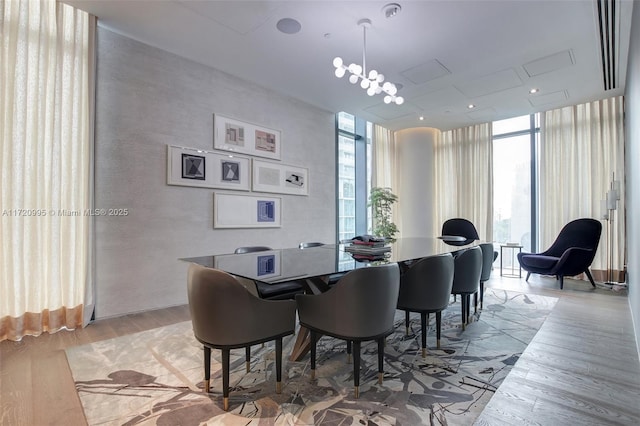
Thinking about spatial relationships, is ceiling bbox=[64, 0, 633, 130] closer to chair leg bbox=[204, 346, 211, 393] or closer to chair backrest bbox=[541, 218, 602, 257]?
chair backrest bbox=[541, 218, 602, 257]

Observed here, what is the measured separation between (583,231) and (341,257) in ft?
16.6

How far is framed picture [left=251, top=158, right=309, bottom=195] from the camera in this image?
4574 mm

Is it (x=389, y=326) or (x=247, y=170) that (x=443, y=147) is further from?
(x=389, y=326)

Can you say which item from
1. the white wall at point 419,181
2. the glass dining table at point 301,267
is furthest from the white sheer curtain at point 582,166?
the glass dining table at point 301,267

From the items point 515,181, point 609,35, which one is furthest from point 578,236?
point 609,35

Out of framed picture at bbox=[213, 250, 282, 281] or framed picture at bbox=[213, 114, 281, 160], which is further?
framed picture at bbox=[213, 114, 281, 160]

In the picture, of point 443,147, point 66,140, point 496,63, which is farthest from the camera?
point 443,147

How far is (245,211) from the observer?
443 cm

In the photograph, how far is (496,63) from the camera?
401cm

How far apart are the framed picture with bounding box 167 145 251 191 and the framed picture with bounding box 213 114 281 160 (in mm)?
154

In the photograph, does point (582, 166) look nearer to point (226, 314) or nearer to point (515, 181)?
point (515, 181)

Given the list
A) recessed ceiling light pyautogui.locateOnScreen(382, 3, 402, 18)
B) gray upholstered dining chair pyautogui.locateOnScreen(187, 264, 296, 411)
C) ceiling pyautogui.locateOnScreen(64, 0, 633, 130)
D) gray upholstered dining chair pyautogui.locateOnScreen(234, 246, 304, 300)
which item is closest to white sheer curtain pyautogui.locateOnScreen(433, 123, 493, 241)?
ceiling pyautogui.locateOnScreen(64, 0, 633, 130)

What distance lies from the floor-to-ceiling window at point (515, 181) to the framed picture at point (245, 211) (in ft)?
16.1

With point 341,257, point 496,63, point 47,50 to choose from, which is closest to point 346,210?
point 496,63
